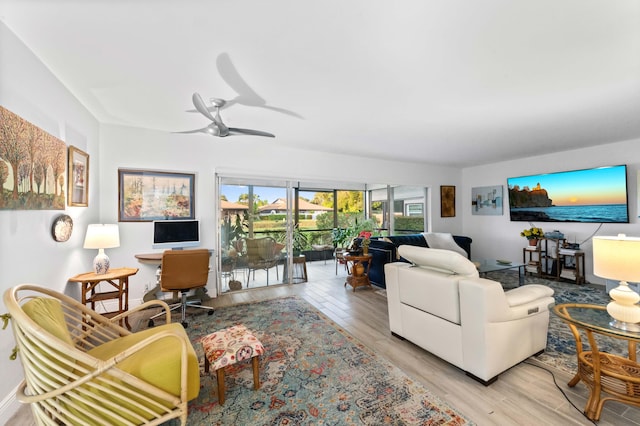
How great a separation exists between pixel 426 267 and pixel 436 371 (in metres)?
0.86

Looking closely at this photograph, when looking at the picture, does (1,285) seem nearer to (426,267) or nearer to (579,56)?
(426,267)

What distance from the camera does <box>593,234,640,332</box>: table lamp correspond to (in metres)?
1.65

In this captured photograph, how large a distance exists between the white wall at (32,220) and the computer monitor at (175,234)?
79cm

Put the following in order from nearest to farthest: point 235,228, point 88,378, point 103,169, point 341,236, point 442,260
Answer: point 88,378 → point 442,260 → point 103,169 → point 235,228 → point 341,236

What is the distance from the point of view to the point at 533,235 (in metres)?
5.24

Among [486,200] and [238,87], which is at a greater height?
[238,87]

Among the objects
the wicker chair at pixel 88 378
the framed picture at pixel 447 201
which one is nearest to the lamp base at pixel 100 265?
the wicker chair at pixel 88 378

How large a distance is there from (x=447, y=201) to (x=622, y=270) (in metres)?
5.34

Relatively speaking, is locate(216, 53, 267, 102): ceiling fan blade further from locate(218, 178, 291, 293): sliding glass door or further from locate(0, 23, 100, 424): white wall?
locate(218, 178, 291, 293): sliding glass door

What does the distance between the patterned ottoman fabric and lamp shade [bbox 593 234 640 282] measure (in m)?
2.44

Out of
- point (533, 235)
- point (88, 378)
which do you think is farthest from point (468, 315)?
point (533, 235)

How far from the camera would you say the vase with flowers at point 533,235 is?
5188 millimetres

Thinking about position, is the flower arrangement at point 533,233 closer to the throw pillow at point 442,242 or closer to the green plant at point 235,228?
the throw pillow at point 442,242

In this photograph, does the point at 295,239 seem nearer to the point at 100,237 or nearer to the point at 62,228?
the point at 100,237
